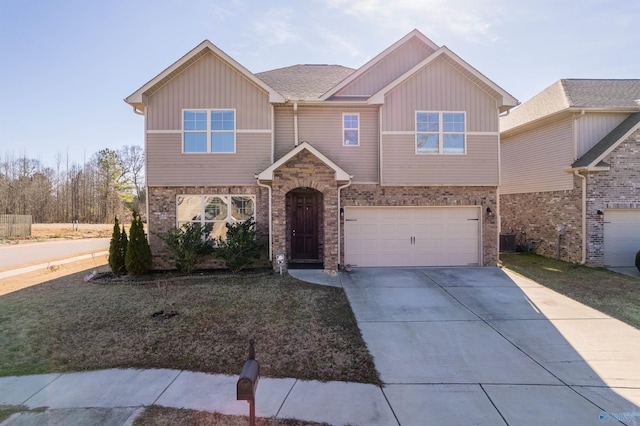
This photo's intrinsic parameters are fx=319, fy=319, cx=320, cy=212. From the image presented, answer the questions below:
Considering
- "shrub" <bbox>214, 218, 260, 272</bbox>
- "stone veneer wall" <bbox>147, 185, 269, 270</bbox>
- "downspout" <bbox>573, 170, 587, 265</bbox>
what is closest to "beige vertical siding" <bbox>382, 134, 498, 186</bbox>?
"downspout" <bbox>573, 170, 587, 265</bbox>

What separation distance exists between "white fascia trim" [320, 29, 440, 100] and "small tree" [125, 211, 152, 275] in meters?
7.49

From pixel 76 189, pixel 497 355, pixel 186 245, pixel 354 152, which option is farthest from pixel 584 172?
pixel 76 189

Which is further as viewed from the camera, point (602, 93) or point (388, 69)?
point (602, 93)

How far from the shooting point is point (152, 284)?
30.6 ft

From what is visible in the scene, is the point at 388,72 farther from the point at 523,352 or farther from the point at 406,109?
the point at 523,352

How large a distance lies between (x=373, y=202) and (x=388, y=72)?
16.6ft

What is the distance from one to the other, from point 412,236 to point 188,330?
7.95 m

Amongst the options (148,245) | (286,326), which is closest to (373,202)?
(286,326)

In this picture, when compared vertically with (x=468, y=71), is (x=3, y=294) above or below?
below

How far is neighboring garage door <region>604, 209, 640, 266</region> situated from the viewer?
1162 centimetres

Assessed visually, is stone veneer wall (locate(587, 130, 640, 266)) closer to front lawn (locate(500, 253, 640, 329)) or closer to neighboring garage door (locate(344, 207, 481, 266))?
front lawn (locate(500, 253, 640, 329))

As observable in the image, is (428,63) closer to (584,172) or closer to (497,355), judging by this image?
(584,172)

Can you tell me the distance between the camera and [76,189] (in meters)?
43.8

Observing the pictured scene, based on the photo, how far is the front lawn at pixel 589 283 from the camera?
7.31 metres
